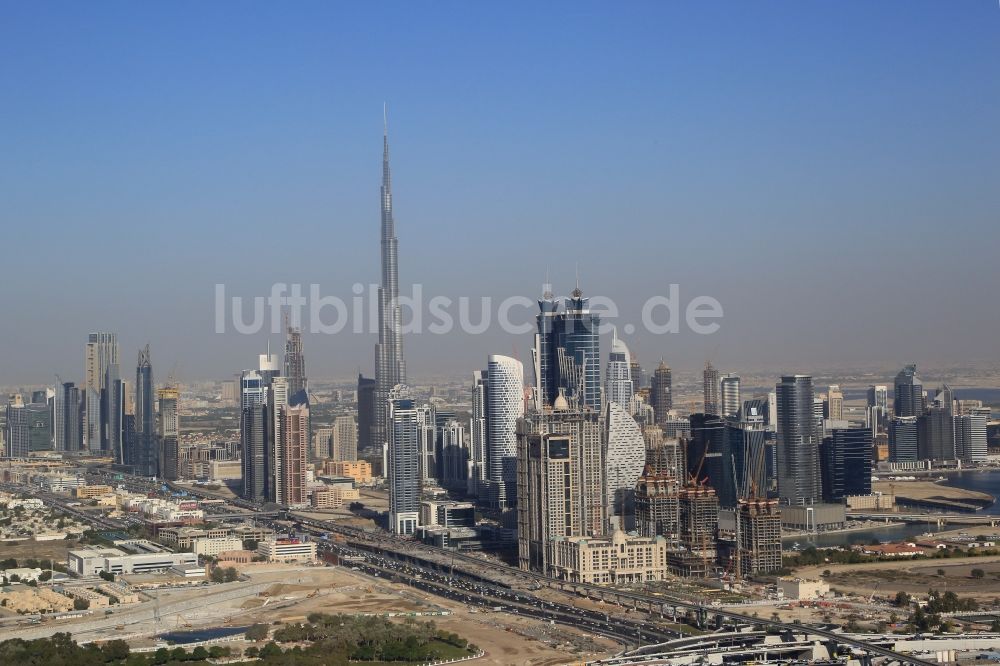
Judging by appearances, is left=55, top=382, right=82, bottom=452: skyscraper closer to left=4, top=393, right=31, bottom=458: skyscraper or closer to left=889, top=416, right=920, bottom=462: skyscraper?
left=4, top=393, right=31, bottom=458: skyscraper

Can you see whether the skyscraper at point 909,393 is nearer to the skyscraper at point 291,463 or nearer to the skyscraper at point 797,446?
the skyscraper at point 797,446

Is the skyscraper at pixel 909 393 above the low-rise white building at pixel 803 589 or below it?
above

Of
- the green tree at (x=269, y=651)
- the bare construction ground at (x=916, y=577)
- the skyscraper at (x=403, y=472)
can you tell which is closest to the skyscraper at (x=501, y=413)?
the skyscraper at (x=403, y=472)

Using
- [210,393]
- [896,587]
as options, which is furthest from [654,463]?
[210,393]

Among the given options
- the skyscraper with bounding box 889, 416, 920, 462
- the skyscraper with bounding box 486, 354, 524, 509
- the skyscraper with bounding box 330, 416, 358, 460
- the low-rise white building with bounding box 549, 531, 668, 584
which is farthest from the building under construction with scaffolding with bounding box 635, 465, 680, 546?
the skyscraper with bounding box 330, 416, 358, 460

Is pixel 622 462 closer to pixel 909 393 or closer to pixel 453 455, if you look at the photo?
pixel 453 455

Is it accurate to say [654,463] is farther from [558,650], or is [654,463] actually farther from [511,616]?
[558,650]

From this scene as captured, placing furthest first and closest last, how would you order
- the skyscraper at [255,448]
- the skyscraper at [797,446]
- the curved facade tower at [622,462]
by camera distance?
1. the skyscraper at [255,448]
2. the skyscraper at [797,446]
3. the curved facade tower at [622,462]

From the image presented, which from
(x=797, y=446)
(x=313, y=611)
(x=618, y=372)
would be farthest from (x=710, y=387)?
(x=313, y=611)
